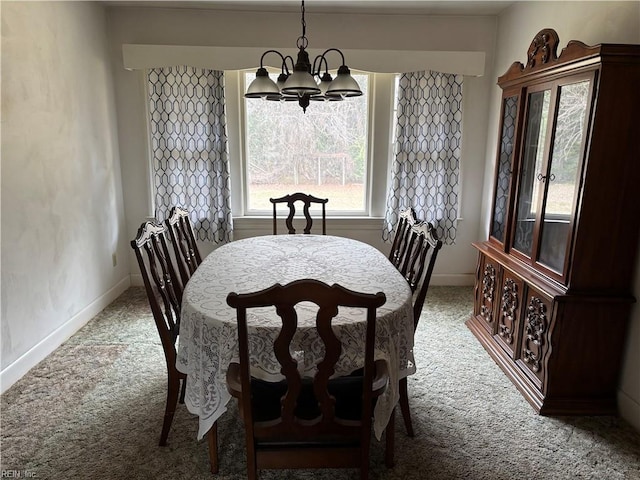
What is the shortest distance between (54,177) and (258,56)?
73.9 inches

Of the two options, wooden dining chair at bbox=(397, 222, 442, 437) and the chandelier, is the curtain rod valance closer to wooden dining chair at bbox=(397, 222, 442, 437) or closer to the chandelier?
the chandelier

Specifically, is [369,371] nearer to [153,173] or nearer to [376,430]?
[376,430]

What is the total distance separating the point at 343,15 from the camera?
360cm

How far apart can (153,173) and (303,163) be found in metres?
1.40

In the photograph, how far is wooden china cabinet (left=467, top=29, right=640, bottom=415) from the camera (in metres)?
1.93

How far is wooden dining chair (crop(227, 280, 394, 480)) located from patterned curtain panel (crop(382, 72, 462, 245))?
8.41 ft

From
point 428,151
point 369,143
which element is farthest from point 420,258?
point 369,143

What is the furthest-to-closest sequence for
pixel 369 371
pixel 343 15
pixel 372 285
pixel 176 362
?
1. pixel 343 15
2. pixel 372 285
3. pixel 176 362
4. pixel 369 371

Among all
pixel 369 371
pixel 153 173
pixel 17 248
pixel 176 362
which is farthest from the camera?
pixel 153 173

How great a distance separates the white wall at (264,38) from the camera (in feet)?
11.7

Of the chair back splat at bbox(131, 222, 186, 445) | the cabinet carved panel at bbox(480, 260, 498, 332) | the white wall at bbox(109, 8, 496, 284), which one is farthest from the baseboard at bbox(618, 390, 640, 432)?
the white wall at bbox(109, 8, 496, 284)

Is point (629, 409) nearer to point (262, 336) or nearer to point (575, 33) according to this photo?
point (262, 336)

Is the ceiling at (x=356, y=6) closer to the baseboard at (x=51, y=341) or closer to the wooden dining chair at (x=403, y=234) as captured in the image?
the wooden dining chair at (x=403, y=234)

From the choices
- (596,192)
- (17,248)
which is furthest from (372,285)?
(17,248)
